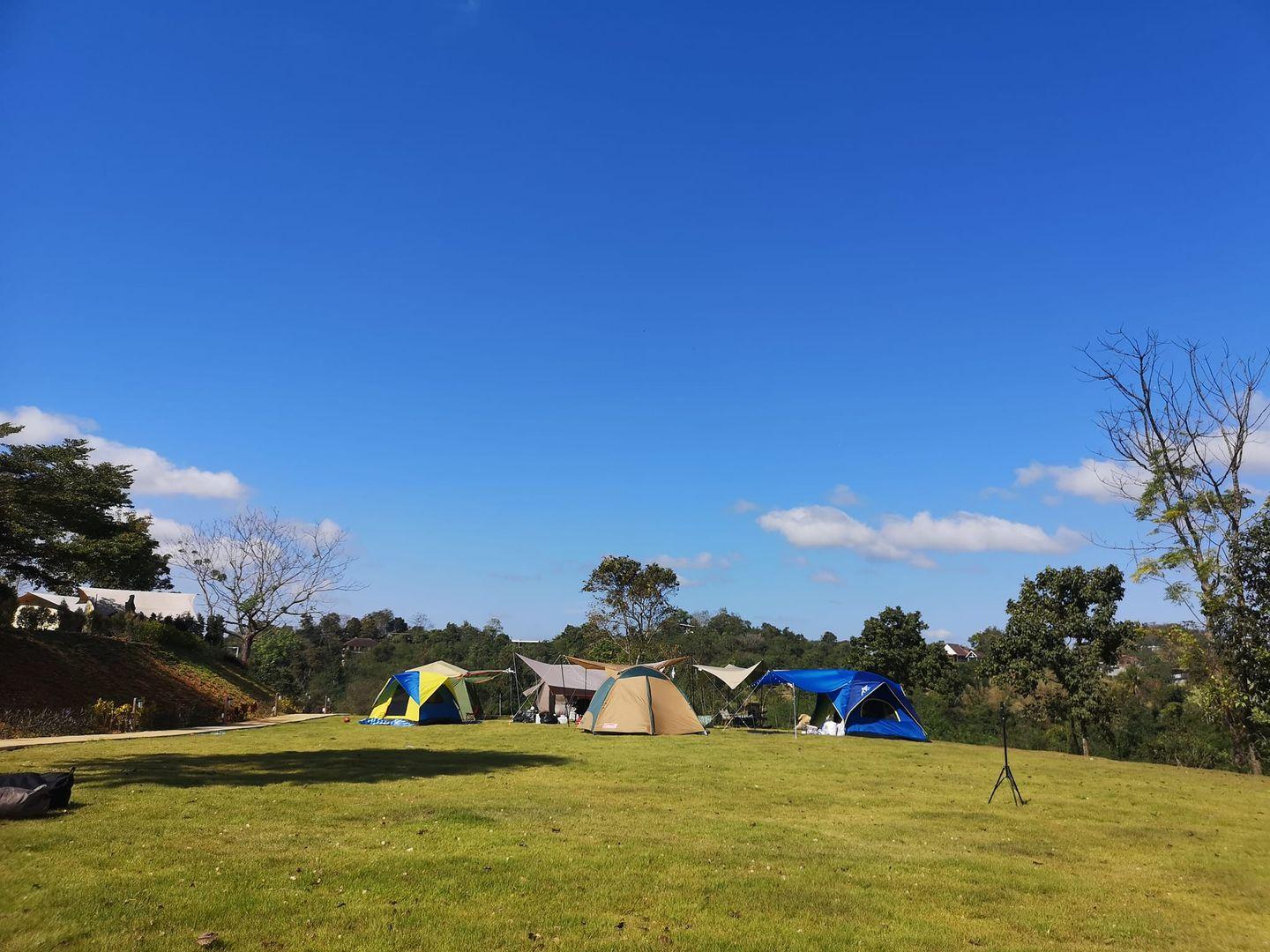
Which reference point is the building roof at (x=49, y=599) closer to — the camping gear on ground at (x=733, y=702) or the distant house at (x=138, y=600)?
the distant house at (x=138, y=600)

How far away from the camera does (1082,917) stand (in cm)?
629

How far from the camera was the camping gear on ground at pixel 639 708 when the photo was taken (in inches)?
979

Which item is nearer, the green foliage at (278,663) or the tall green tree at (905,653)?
the tall green tree at (905,653)

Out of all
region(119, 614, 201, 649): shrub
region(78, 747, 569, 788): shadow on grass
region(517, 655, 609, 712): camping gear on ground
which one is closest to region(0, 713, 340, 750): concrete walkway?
region(78, 747, 569, 788): shadow on grass

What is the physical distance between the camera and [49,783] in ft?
28.0

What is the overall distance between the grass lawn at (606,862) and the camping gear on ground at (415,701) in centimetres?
1374

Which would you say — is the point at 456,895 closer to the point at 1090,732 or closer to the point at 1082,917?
the point at 1082,917

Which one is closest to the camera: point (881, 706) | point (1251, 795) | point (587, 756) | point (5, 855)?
point (5, 855)

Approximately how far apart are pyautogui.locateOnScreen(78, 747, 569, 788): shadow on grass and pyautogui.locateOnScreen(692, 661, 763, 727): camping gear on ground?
12.3 meters

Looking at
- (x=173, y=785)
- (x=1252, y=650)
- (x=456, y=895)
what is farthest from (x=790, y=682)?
(x=456, y=895)

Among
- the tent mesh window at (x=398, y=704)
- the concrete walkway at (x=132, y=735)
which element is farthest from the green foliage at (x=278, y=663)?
the tent mesh window at (x=398, y=704)

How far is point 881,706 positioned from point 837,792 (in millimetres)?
14308

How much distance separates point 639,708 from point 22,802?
1863 cm

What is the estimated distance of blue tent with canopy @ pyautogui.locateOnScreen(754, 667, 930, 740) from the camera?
84.7ft
